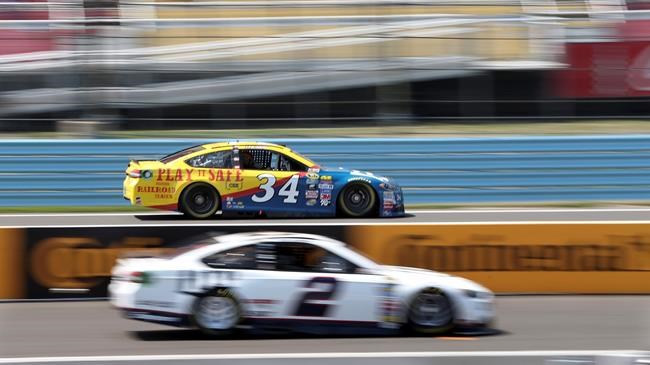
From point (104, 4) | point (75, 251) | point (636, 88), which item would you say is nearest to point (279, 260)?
point (75, 251)

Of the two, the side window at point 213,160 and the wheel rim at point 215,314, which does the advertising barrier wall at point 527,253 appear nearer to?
the wheel rim at point 215,314

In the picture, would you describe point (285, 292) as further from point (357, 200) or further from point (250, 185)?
point (357, 200)

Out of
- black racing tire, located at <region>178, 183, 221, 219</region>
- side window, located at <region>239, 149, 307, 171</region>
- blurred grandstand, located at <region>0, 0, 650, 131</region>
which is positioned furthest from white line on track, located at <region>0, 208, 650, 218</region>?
blurred grandstand, located at <region>0, 0, 650, 131</region>

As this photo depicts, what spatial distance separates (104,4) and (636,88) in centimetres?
983

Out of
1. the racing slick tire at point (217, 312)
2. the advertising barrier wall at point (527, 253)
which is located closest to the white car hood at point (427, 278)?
the racing slick tire at point (217, 312)

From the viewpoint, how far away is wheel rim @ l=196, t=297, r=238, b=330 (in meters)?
8.30

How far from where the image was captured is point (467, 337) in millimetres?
8602

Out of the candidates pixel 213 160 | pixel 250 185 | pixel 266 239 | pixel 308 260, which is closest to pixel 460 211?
pixel 250 185

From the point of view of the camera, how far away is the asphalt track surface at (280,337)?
7.99 m

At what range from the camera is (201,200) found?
14.1 metres

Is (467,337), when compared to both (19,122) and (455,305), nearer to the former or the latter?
(455,305)

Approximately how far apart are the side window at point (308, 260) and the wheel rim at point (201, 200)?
5.72 metres

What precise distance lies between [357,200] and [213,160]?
2.17 metres

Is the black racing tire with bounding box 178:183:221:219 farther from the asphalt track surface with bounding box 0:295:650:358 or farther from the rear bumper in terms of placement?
the rear bumper
